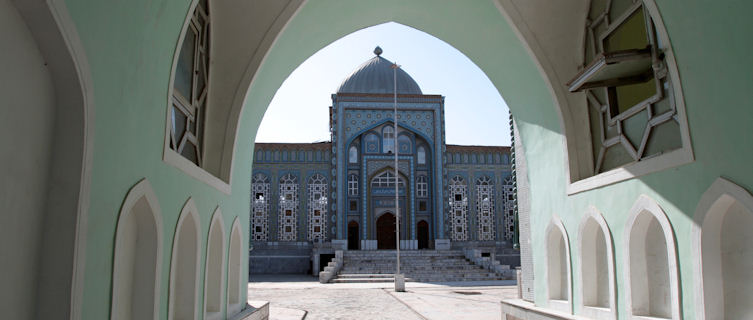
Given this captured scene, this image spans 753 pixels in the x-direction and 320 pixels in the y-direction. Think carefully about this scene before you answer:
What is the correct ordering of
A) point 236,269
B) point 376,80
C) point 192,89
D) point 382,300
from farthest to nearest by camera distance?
point 376,80, point 382,300, point 236,269, point 192,89

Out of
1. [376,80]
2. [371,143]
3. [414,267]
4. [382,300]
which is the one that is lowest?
[382,300]

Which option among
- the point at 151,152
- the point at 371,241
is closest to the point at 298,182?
the point at 371,241

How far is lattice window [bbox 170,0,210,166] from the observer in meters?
5.91

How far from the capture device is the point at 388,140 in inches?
1071

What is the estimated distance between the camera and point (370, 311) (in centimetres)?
1198

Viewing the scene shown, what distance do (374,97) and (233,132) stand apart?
20193 millimetres

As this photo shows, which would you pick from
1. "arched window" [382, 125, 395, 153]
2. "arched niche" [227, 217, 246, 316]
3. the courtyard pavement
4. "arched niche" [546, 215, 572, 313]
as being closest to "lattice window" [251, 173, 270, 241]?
"arched window" [382, 125, 395, 153]

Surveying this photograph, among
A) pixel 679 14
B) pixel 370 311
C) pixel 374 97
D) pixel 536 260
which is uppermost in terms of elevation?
pixel 374 97

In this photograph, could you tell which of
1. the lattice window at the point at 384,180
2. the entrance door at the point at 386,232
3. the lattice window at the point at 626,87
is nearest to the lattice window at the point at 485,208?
the entrance door at the point at 386,232

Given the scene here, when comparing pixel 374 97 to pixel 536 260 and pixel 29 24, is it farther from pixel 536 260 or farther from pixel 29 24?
pixel 29 24

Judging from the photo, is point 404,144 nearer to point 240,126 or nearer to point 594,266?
point 240,126

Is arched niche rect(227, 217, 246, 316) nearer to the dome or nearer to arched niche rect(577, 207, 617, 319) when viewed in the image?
arched niche rect(577, 207, 617, 319)

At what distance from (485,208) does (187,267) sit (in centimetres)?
2326

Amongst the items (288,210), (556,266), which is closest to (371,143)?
(288,210)
